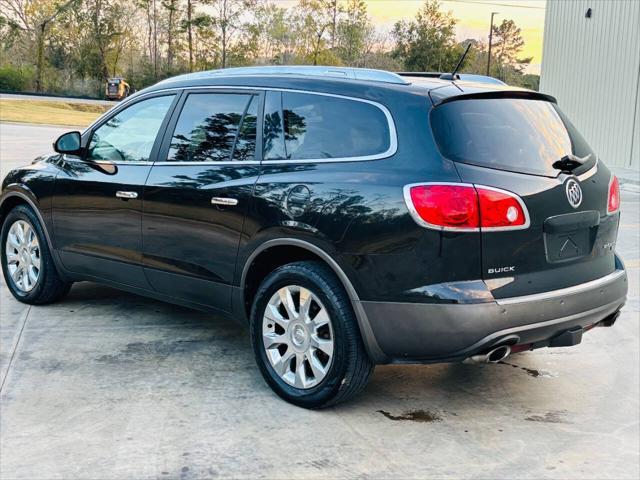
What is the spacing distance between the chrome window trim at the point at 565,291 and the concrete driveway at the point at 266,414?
2.35ft

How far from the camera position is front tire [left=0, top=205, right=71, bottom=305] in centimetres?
609

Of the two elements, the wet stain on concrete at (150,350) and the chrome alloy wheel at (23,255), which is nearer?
the wet stain on concrete at (150,350)

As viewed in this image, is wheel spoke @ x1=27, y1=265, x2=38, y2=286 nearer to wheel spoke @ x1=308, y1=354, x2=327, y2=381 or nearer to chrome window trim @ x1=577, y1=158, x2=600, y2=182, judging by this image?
wheel spoke @ x1=308, y1=354, x2=327, y2=381

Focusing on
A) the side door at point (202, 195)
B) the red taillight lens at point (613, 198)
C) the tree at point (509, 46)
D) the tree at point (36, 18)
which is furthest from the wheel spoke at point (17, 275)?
the tree at point (509, 46)

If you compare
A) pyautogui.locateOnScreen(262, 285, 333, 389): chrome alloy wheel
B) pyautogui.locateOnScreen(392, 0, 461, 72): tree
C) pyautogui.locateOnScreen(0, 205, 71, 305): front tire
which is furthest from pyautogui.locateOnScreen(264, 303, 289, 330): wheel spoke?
pyautogui.locateOnScreen(392, 0, 461, 72): tree

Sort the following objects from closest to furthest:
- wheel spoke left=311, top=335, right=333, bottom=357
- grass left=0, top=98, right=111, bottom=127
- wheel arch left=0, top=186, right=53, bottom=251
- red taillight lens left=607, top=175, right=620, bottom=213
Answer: wheel spoke left=311, top=335, right=333, bottom=357, red taillight lens left=607, top=175, right=620, bottom=213, wheel arch left=0, top=186, right=53, bottom=251, grass left=0, top=98, right=111, bottom=127

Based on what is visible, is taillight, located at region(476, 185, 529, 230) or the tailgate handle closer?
taillight, located at region(476, 185, 529, 230)

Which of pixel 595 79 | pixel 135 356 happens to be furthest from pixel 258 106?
pixel 595 79

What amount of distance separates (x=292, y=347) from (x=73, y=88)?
64886 millimetres

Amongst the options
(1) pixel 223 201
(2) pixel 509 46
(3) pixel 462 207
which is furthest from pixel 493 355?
(2) pixel 509 46

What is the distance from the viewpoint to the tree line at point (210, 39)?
6494 centimetres

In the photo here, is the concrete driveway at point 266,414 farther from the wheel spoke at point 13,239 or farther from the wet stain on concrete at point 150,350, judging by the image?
the wheel spoke at point 13,239

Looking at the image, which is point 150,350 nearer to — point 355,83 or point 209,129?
point 209,129

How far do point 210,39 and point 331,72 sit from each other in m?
68.4
